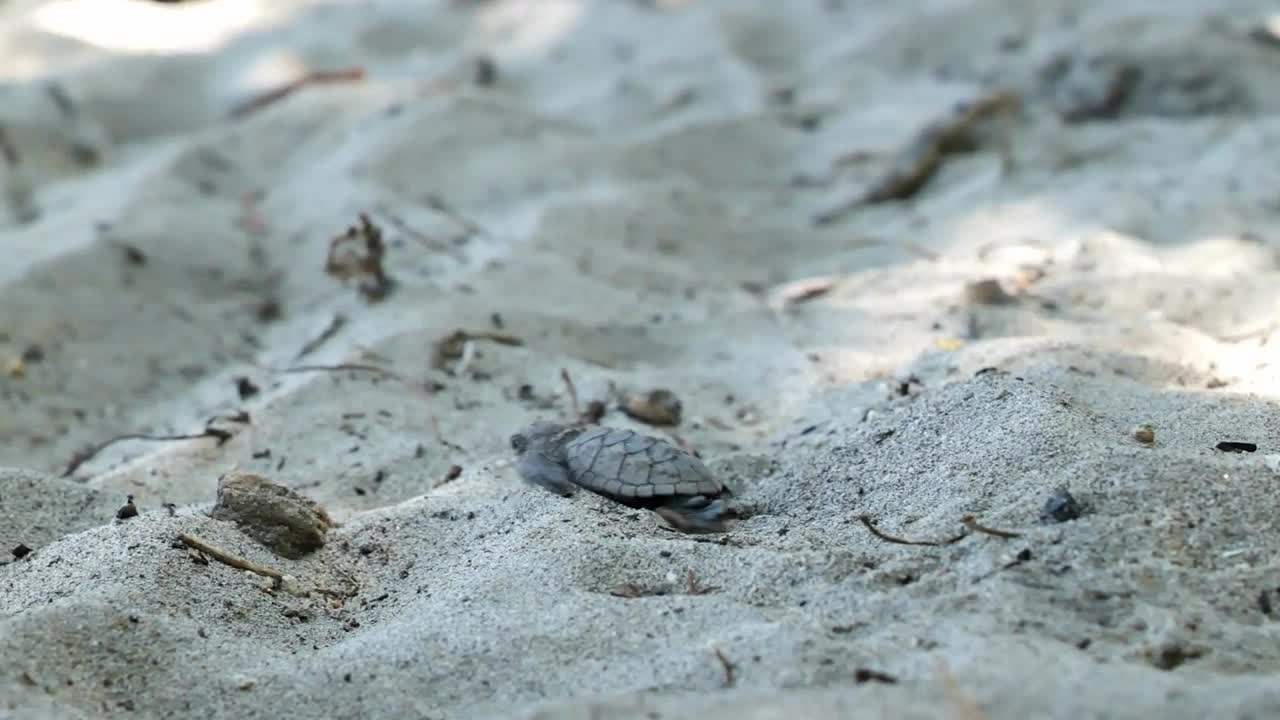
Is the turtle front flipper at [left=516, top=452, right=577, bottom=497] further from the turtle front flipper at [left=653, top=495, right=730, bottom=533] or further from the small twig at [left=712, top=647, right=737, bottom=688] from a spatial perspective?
the small twig at [left=712, top=647, right=737, bottom=688]

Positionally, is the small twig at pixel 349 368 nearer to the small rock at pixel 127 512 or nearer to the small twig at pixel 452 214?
the small rock at pixel 127 512

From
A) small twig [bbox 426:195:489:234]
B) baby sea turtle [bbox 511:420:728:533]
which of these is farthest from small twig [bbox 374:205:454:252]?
baby sea turtle [bbox 511:420:728:533]

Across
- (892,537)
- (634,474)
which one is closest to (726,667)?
(892,537)

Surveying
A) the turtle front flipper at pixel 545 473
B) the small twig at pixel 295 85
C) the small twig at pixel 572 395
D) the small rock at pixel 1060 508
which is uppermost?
the small twig at pixel 295 85

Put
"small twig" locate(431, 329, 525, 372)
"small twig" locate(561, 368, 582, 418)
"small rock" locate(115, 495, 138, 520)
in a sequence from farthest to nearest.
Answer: "small twig" locate(431, 329, 525, 372) < "small twig" locate(561, 368, 582, 418) < "small rock" locate(115, 495, 138, 520)

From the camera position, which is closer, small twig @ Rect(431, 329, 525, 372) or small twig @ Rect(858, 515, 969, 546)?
small twig @ Rect(858, 515, 969, 546)

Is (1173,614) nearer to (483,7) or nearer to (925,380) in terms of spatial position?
(925,380)

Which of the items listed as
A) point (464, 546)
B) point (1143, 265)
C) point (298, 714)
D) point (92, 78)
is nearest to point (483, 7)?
point (92, 78)

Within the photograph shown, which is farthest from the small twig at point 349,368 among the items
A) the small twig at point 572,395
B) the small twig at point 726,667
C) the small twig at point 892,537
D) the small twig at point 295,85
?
the small twig at point 295,85
